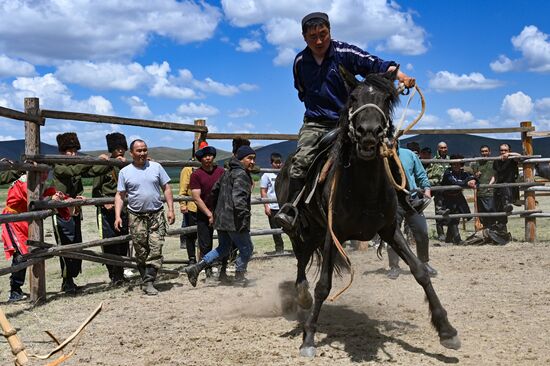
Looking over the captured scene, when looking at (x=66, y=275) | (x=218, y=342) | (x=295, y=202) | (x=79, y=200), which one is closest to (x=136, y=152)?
(x=79, y=200)

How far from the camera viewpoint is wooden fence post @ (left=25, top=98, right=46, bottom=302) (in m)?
6.86

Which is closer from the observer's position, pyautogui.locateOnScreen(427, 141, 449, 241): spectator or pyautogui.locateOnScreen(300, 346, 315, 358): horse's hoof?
pyautogui.locateOnScreen(300, 346, 315, 358): horse's hoof

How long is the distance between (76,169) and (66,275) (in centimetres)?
139

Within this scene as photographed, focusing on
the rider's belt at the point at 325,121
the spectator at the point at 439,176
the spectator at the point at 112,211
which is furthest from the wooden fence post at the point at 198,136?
the spectator at the point at 439,176

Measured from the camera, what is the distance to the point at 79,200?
7.34 metres

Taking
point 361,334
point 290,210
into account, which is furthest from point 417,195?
point 361,334

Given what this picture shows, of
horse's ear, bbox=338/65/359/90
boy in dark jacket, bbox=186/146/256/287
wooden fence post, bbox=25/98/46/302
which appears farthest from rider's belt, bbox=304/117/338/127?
wooden fence post, bbox=25/98/46/302

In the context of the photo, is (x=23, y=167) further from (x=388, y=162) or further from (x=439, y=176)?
(x=439, y=176)

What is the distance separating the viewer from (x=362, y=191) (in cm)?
465

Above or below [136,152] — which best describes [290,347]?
below

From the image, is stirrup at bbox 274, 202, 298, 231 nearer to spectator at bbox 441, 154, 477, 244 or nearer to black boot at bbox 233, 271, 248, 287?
black boot at bbox 233, 271, 248, 287

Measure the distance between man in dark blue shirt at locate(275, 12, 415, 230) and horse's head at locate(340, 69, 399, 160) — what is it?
0.67 metres

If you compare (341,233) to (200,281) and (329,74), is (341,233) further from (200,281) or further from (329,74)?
(200,281)

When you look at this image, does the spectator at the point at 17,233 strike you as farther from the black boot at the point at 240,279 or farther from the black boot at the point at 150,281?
the black boot at the point at 240,279
